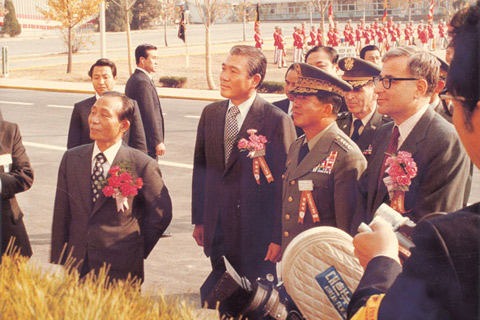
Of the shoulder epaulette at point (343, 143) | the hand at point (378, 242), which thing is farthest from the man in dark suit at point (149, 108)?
the hand at point (378, 242)

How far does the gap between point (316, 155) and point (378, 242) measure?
238 centimetres

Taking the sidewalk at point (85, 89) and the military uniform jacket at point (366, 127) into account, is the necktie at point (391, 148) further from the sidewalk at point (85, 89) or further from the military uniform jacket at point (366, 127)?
the sidewalk at point (85, 89)

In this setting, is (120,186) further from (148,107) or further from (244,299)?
(148,107)

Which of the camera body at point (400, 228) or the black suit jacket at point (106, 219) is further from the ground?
the camera body at point (400, 228)

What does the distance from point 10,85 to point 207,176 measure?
24.2 meters

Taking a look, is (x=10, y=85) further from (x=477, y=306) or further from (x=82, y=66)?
(x=477, y=306)

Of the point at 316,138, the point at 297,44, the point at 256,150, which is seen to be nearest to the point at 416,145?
the point at 316,138

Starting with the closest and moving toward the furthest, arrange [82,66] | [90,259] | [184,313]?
[184,313]
[90,259]
[82,66]

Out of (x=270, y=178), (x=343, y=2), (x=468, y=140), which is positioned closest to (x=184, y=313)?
(x=468, y=140)

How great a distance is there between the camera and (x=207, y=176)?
17.2ft

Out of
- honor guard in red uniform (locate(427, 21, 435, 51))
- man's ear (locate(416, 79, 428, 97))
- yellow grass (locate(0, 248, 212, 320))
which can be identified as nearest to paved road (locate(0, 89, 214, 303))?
yellow grass (locate(0, 248, 212, 320))

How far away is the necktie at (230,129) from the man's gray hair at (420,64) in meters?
1.30

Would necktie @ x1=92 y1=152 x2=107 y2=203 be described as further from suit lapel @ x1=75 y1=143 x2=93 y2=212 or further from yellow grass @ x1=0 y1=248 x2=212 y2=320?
yellow grass @ x1=0 y1=248 x2=212 y2=320

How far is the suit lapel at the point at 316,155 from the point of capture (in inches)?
173
